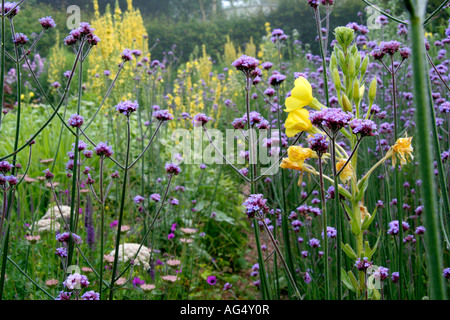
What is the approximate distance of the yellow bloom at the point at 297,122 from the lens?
1007mm

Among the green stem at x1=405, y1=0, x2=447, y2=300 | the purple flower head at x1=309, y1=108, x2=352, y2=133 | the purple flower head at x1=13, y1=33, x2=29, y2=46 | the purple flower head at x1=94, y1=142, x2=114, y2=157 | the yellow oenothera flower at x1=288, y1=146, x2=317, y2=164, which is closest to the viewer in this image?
the green stem at x1=405, y1=0, x2=447, y2=300

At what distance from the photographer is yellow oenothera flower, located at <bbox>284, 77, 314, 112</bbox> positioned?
1036 mm

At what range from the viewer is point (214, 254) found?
10.2 ft

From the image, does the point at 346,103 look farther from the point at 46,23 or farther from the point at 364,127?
the point at 46,23

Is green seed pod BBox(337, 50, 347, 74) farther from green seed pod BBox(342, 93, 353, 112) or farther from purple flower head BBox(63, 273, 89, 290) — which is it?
purple flower head BBox(63, 273, 89, 290)

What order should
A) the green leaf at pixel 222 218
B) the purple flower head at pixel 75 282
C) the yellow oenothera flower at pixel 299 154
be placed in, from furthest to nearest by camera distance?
1. the green leaf at pixel 222 218
2. the purple flower head at pixel 75 282
3. the yellow oenothera flower at pixel 299 154

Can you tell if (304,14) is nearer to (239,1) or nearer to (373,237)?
(239,1)

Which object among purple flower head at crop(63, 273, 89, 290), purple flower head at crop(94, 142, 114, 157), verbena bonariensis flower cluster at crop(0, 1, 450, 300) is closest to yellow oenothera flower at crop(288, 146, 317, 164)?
verbena bonariensis flower cluster at crop(0, 1, 450, 300)

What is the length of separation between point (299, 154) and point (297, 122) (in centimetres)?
8

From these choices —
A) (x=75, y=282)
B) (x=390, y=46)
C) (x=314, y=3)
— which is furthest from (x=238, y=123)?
(x=75, y=282)

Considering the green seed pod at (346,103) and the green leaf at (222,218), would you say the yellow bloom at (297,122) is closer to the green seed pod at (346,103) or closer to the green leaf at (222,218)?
the green seed pod at (346,103)

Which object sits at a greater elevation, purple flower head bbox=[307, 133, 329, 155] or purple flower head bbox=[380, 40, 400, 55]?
purple flower head bbox=[380, 40, 400, 55]

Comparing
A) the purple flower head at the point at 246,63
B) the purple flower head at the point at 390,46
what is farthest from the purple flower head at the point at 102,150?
the purple flower head at the point at 390,46
